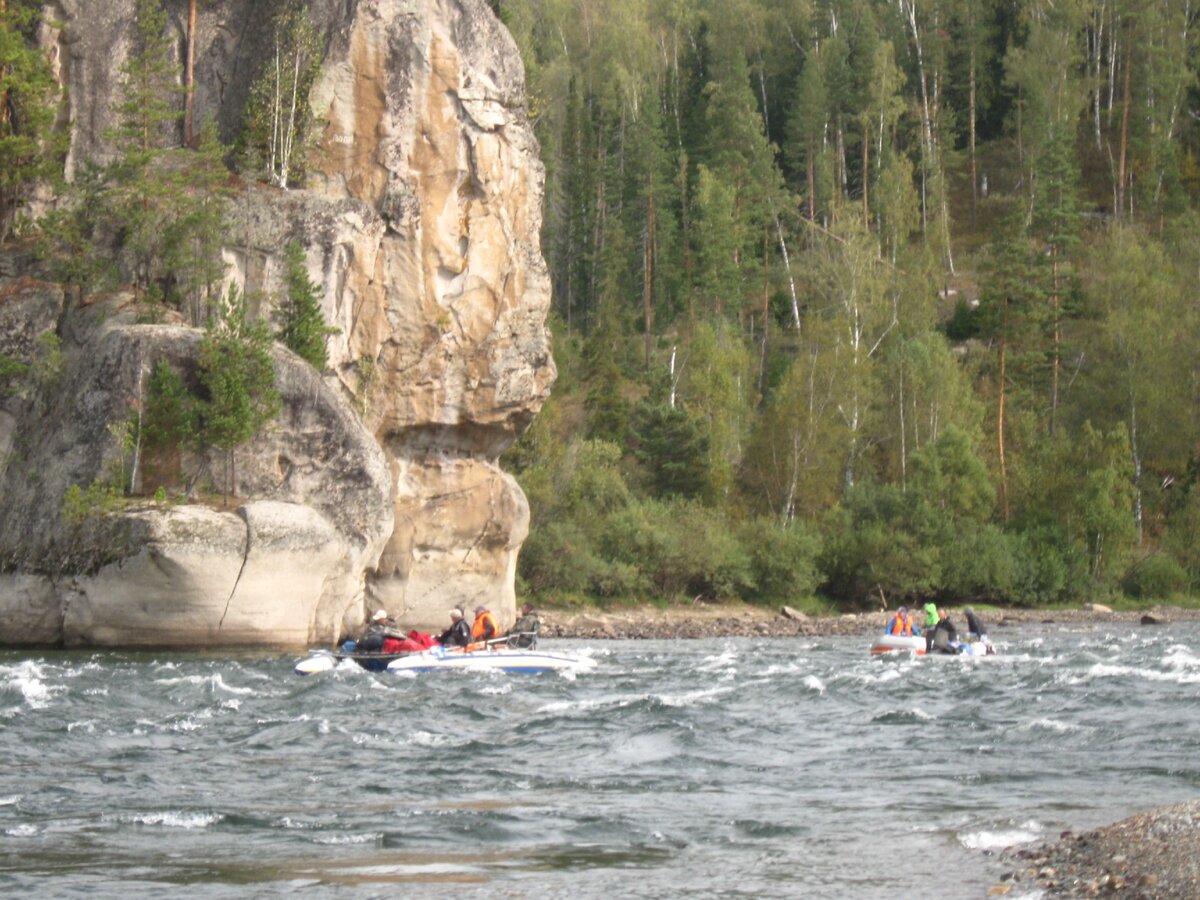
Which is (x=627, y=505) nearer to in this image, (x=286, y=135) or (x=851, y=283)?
(x=851, y=283)

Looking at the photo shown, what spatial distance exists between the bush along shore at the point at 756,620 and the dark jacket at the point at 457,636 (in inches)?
536

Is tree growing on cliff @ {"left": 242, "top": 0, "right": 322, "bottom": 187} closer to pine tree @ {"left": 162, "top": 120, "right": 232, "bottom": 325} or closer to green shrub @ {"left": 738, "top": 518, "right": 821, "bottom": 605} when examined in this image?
pine tree @ {"left": 162, "top": 120, "right": 232, "bottom": 325}

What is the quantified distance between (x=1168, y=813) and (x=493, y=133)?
39.2 meters

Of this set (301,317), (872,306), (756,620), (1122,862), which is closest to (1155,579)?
(756,620)

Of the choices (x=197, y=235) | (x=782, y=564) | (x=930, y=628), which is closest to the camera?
(x=930, y=628)

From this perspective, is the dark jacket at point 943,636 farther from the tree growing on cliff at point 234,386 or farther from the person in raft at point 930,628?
the tree growing on cliff at point 234,386

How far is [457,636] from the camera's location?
33.8 m

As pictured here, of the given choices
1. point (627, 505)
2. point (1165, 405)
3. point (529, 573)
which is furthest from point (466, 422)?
point (1165, 405)

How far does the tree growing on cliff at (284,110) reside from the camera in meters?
45.4

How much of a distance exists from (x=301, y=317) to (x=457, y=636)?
41.7 ft

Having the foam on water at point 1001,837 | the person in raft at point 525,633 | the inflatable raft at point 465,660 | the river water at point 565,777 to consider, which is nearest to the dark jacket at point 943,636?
the river water at point 565,777

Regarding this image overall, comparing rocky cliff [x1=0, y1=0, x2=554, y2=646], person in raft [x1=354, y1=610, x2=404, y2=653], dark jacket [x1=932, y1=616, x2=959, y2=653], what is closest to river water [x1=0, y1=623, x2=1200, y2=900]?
person in raft [x1=354, y1=610, x2=404, y2=653]

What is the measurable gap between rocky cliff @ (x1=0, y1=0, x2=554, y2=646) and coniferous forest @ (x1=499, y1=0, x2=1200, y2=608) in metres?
7.61

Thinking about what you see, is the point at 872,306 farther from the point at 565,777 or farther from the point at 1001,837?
the point at 1001,837
